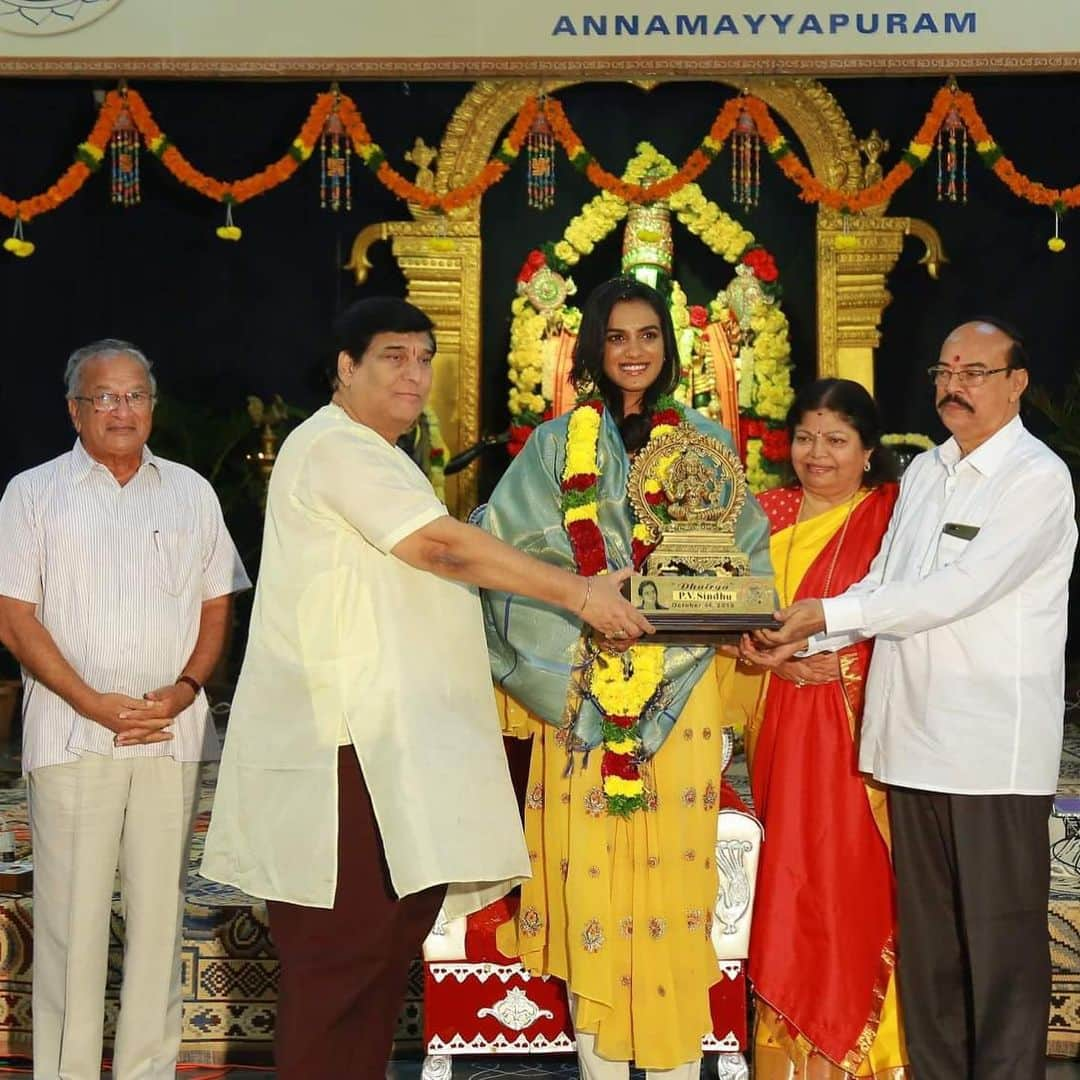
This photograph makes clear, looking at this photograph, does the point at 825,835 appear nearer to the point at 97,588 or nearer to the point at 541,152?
the point at 97,588

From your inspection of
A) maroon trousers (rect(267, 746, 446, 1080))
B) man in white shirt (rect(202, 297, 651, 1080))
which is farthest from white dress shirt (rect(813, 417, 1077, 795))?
maroon trousers (rect(267, 746, 446, 1080))

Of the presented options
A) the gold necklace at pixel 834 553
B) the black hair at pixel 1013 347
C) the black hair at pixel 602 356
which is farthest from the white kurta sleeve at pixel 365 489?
the black hair at pixel 1013 347

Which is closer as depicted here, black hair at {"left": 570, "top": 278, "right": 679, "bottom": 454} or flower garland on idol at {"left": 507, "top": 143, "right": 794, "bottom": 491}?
black hair at {"left": 570, "top": 278, "right": 679, "bottom": 454}

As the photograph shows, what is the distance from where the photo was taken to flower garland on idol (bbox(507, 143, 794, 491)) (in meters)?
8.43

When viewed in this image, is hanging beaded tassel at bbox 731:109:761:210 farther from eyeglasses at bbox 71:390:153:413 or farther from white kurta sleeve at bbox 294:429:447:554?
white kurta sleeve at bbox 294:429:447:554

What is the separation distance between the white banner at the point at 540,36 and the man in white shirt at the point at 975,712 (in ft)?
15.1

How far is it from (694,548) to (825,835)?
2.51ft

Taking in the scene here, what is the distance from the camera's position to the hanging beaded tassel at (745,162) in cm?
810

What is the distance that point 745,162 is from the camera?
8.34 meters

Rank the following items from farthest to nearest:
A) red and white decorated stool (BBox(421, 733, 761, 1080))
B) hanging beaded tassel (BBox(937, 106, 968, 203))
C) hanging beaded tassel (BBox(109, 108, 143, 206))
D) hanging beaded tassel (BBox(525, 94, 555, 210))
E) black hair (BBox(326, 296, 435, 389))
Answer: hanging beaded tassel (BBox(525, 94, 555, 210)) → hanging beaded tassel (BBox(109, 108, 143, 206)) → hanging beaded tassel (BBox(937, 106, 968, 203)) → red and white decorated stool (BBox(421, 733, 761, 1080)) → black hair (BBox(326, 296, 435, 389))

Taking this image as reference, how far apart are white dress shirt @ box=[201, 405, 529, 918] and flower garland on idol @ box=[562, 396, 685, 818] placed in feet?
1.20

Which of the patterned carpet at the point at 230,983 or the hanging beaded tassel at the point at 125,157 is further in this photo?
the hanging beaded tassel at the point at 125,157

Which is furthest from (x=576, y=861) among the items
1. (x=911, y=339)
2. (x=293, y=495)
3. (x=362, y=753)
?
(x=911, y=339)

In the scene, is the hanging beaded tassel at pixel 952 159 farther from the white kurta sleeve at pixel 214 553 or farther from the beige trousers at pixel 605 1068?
the beige trousers at pixel 605 1068
